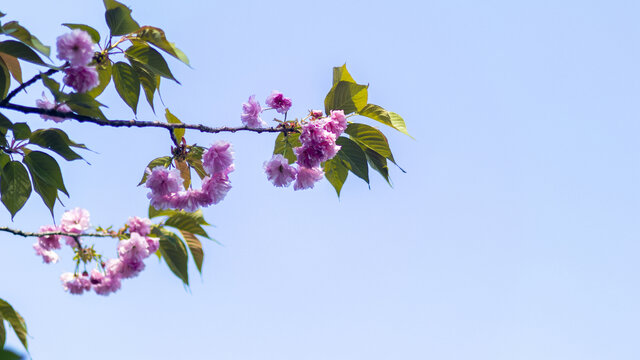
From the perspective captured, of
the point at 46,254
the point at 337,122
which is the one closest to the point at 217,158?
the point at 337,122

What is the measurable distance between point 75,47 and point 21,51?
183 mm

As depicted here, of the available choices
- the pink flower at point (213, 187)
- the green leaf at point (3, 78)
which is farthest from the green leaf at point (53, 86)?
the pink flower at point (213, 187)

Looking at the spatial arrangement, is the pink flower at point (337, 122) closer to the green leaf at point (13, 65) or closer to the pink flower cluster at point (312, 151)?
the pink flower cluster at point (312, 151)

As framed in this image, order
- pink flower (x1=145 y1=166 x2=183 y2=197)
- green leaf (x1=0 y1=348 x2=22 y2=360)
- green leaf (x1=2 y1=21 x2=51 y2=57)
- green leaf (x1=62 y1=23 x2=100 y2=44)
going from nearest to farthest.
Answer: green leaf (x1=0 y1=348 x2=22 y2=360) < green leaf (x1=2 y1=21 x2=51 y2=57) < green leaf (x1=62 y1=23 x2=100 y2=44) < pink flower (x1=145 y1=166 x2=183 y2=197)

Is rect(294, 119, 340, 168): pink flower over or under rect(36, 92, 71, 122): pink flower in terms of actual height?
over

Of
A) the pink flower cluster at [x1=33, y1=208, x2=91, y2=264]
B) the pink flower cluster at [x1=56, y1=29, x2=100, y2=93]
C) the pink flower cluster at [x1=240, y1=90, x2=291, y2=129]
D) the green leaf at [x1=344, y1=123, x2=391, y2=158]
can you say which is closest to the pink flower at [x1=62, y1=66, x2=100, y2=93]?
the pink flower cluster at [x1=56, y1=29, x2=100, y2=93]

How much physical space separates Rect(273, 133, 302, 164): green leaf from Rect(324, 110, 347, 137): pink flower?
0.17 metres

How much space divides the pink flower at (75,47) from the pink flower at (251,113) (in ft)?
2.67

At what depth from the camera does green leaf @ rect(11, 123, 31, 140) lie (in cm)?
180

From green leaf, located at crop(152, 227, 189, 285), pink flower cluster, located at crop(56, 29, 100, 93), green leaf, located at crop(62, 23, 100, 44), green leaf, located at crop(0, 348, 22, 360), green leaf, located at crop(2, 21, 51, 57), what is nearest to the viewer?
green leaf, located at crop(0, 348, 22, 360)

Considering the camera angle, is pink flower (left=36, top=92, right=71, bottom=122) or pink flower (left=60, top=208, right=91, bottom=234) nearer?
pink flower (left=36, top=92, right=71, bottom=122)

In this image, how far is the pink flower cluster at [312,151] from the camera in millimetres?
2045

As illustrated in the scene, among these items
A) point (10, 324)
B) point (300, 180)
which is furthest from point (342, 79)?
point (10, 324)

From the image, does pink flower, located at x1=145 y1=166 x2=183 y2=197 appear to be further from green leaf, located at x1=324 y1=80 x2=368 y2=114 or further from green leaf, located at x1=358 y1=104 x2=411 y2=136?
green leaf, located at x1=358 y1=104 x2=411 y2=136
